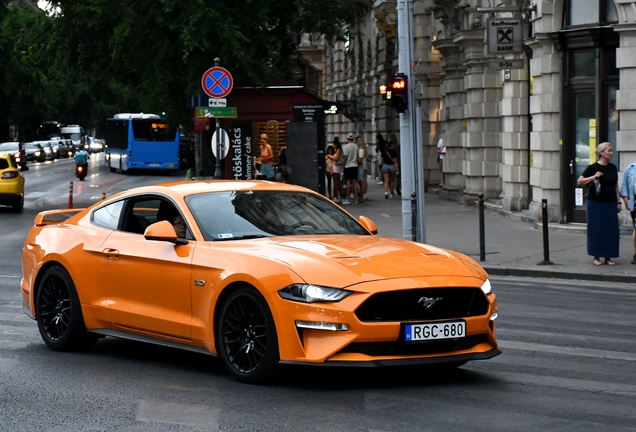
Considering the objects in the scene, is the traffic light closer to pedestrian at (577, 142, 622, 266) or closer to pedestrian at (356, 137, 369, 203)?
pedestrian at (577, 142, 622, 266)

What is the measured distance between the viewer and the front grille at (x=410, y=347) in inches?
295

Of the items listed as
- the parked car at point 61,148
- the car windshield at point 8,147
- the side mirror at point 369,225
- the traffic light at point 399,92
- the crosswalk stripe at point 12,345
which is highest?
the traffic light at point 399,92

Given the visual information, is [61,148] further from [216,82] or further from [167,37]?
[216,82]

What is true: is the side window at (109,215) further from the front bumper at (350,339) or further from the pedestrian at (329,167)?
the pedestrian at (329,167)

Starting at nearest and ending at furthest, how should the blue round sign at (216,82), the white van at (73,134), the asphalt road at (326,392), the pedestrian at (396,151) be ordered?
the asphalt road at (326,392)
the blue round sign at (216,82)
the pedestrian at (396,151)
the white van at (73,134)

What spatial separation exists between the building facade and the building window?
0.02 m

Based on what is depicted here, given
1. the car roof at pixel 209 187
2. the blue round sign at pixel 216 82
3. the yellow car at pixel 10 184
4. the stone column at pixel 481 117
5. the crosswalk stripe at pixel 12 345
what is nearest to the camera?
the car roof at pixel 209 187

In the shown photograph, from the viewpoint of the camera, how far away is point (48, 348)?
971 centimetres

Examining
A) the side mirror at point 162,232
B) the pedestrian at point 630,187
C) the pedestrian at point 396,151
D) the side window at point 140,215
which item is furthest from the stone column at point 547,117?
the side mirror at point 162,232

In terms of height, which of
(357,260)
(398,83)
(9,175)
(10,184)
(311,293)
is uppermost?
(398,83)

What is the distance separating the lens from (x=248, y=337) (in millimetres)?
7855

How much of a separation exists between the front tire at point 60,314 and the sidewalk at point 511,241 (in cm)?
870

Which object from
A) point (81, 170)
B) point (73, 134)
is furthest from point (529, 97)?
point (73, 134)

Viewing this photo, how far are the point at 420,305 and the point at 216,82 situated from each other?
17.6 m
